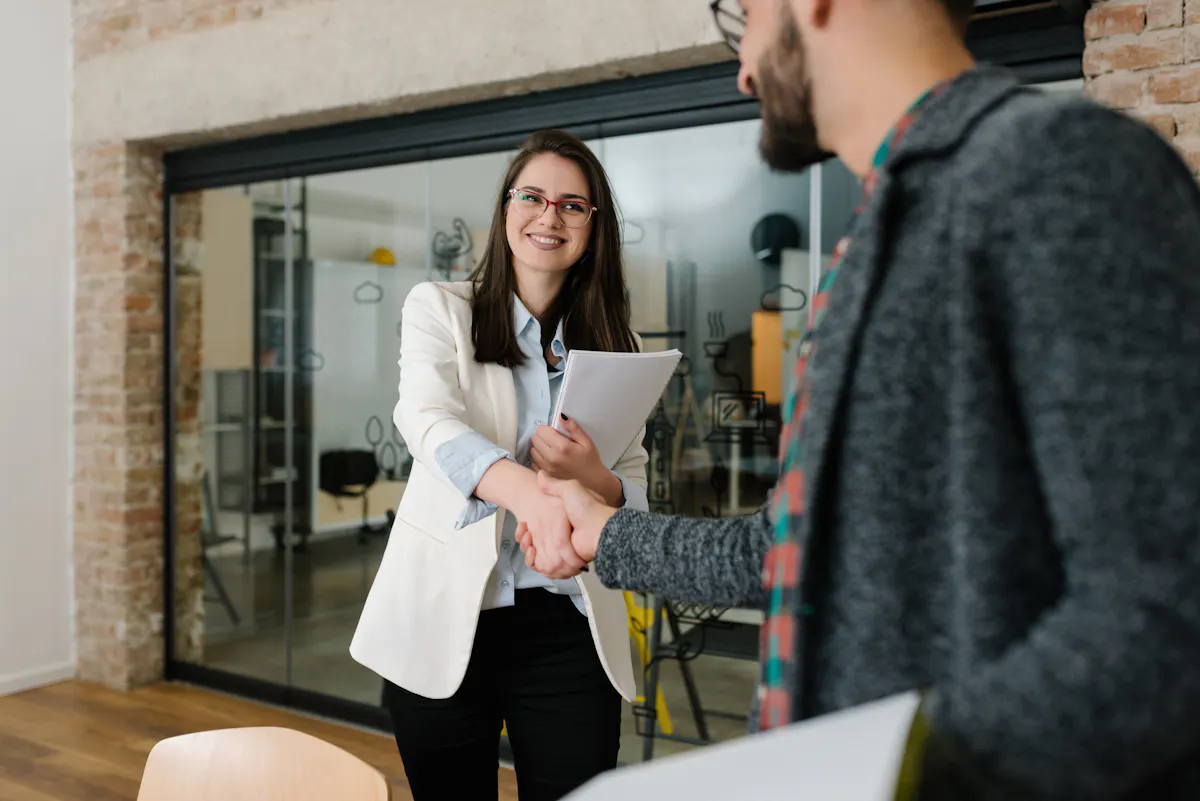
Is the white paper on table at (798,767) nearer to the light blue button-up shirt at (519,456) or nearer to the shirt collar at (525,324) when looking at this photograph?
the light blue button-up shirt at (519,456)

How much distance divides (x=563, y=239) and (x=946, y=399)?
50.5 inches

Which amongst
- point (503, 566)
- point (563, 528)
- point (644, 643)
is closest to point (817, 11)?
point (563, 528)

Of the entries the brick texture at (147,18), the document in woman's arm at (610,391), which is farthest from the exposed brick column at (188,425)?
the document in woman's arm at (610,391)

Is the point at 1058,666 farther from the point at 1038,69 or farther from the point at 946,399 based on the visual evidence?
the point at 1038,69

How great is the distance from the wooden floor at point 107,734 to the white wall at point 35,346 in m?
0.31

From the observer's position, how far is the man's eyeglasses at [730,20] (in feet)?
3.13

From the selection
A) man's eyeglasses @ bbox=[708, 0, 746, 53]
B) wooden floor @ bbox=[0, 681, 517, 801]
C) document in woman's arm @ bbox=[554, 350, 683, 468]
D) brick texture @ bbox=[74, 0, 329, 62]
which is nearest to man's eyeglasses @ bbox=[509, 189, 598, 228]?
document in woman's arm @ bbox=[554, 350, 683, 468]

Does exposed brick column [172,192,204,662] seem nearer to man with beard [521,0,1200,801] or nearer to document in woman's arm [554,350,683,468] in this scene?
document in woman's arm [554,350,683,468]

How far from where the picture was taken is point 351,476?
3830mm

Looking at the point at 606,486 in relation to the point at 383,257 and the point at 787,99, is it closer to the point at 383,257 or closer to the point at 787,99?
the point at 787,99

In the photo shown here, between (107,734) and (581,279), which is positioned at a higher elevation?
(581,279)

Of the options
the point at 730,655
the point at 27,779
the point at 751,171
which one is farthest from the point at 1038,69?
the point at 27,779

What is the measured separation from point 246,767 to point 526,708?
56 centimetres

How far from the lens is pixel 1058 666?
0.56 meters
